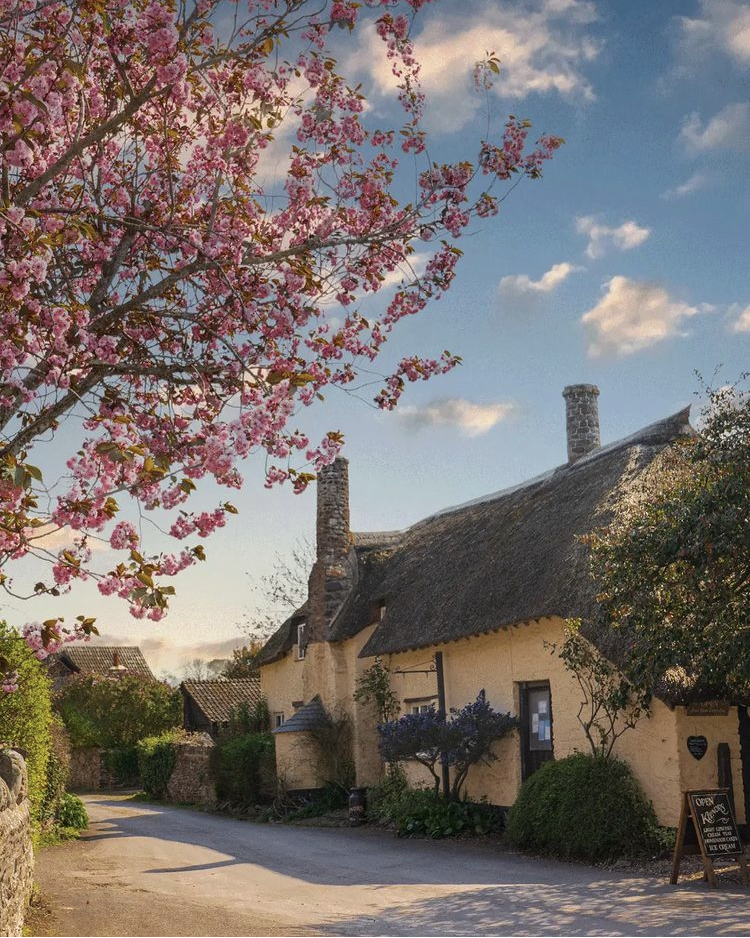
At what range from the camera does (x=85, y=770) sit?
3816 centimetres

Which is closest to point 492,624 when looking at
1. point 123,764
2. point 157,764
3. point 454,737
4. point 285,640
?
point 454,737

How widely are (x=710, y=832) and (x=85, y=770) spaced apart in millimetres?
30791

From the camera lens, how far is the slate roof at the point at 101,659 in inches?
2017

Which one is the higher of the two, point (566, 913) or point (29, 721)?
point (29, 721)

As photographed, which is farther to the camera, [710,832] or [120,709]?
[120,709]

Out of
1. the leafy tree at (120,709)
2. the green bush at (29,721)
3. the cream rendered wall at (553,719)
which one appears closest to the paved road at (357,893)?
the green bush at (29,721)

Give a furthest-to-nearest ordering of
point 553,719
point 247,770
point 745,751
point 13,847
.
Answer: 1. point 247,770
2. point 553,719
3. point 745,751
4. point 13,847

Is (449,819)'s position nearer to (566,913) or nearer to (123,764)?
(566,913)

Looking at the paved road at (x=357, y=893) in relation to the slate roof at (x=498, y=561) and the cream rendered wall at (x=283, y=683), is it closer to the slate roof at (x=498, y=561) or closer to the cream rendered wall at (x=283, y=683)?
the slate roof at (x=498, y=561)

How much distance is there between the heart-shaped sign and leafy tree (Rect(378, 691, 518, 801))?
4067 mm

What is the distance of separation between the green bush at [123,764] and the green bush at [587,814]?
26300 millimetres

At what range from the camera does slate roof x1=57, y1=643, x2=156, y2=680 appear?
2017 inches

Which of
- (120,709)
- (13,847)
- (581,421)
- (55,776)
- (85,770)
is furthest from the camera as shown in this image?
(120,709)

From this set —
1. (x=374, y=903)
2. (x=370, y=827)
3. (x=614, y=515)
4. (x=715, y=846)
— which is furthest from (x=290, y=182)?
(x=370, y=827)
